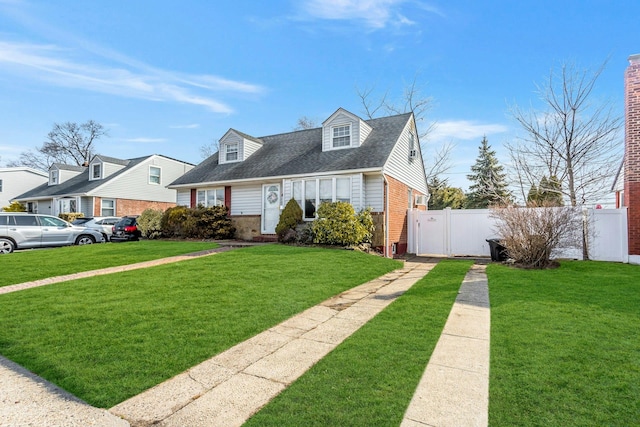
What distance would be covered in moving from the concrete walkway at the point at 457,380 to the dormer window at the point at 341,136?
11.0 m

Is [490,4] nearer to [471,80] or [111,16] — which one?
[471,80]

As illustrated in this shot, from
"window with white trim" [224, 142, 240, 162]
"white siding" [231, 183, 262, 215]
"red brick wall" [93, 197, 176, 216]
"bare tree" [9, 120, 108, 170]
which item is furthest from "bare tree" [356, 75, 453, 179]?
"bare tree" [9, 120, 108, 170]

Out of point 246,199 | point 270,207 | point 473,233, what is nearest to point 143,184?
point 246,199

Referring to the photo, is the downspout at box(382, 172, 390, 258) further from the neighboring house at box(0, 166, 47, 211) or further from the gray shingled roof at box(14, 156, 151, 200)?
the neighboring house at box(0, 166, 47, 211)

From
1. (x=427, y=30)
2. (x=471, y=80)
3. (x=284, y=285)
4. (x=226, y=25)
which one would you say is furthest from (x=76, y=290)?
(x=471, y=80)

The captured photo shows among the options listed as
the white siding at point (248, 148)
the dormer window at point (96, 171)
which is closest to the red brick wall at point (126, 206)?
the dormer window at point (96, 171)

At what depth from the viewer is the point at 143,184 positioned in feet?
88.7

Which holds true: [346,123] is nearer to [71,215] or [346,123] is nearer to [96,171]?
[71,215]

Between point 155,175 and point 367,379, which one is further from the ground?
point 155,175

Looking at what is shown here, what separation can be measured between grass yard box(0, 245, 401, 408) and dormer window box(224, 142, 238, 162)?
10.8 m

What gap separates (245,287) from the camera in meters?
6.29

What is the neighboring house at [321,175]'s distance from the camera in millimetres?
13008

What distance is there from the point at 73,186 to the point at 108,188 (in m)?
5.13

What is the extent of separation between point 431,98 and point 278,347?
27.1 m
